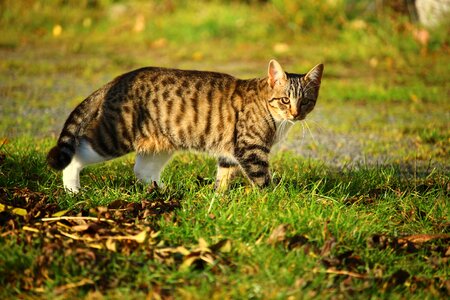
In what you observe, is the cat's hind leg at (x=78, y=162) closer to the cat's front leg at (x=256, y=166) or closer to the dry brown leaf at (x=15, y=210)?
the dry brown leaf at (x=15, y=210)

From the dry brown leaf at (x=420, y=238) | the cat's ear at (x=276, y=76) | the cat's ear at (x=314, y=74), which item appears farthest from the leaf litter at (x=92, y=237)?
the cat's ear at (x=314, y=74)

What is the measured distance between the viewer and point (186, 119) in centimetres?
525

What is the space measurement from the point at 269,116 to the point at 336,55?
6190 mm

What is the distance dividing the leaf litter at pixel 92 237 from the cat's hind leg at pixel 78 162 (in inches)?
23.1

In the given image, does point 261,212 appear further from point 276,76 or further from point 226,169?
point 276,76

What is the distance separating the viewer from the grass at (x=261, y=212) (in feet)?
11.3

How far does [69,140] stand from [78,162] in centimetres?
17

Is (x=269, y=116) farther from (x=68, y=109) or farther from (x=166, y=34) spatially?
(x=166, y=34)

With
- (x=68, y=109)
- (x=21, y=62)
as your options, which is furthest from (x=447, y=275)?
(x=21, y=62)

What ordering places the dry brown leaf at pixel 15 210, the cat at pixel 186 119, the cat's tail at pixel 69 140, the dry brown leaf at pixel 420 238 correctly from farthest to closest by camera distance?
1. the cat at pixel 186 119
2. the cat's tail at pixel 69 140
3. the dry brown leaf at pixel 420 238
4. the dry brown leaf at pixel 15 210

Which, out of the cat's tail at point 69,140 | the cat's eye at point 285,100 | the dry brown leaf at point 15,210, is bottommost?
the dry brown leaf at point 15,210

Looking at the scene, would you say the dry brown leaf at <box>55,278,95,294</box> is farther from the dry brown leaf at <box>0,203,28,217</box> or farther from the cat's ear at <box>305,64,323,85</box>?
the cat's ear at <box>305,64,323,85</box>

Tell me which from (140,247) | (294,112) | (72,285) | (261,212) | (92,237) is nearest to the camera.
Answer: (72,285)

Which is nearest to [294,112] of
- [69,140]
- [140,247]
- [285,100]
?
[285,100]
